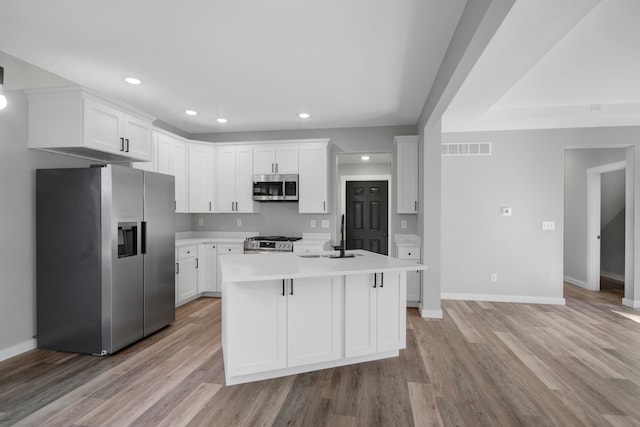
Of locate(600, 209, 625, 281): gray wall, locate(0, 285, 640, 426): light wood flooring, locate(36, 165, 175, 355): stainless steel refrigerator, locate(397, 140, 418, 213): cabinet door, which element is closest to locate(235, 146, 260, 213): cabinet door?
locate(36, 165, 175, 355): stainless steel refrigerator

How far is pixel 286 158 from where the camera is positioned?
500cm

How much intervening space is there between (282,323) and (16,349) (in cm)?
246

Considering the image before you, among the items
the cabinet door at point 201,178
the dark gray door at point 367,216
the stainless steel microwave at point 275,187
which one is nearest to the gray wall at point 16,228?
the cabinet door at point 201,178

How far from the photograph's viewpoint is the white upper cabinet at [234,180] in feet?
16.7

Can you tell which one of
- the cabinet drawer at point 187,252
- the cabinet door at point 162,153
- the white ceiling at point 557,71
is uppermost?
the white ceiling at point 557,71

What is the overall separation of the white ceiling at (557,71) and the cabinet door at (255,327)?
7.55ft

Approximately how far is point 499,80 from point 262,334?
313 centimetres

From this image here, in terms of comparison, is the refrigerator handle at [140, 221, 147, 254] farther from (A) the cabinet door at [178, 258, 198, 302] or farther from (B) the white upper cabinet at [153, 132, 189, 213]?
(B) the white upper cabinet at [153, 132, 189, 213]

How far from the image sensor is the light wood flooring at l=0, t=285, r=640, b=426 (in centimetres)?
204

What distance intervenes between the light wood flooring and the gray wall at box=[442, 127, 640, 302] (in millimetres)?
1290

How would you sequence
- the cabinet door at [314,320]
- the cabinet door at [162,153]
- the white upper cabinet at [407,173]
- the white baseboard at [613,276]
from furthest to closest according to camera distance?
the white baseboard at [613,276] → the white upper cabinet at [407,173] → the cabinet door at [162,153] → the cabinet door at [314,320]

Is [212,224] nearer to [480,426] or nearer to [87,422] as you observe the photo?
[87,422]

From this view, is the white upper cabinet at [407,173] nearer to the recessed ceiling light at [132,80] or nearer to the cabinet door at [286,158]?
the cabinet door at [286,158]

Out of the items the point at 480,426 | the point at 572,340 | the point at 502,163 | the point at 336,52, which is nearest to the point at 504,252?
the point at 502,163
